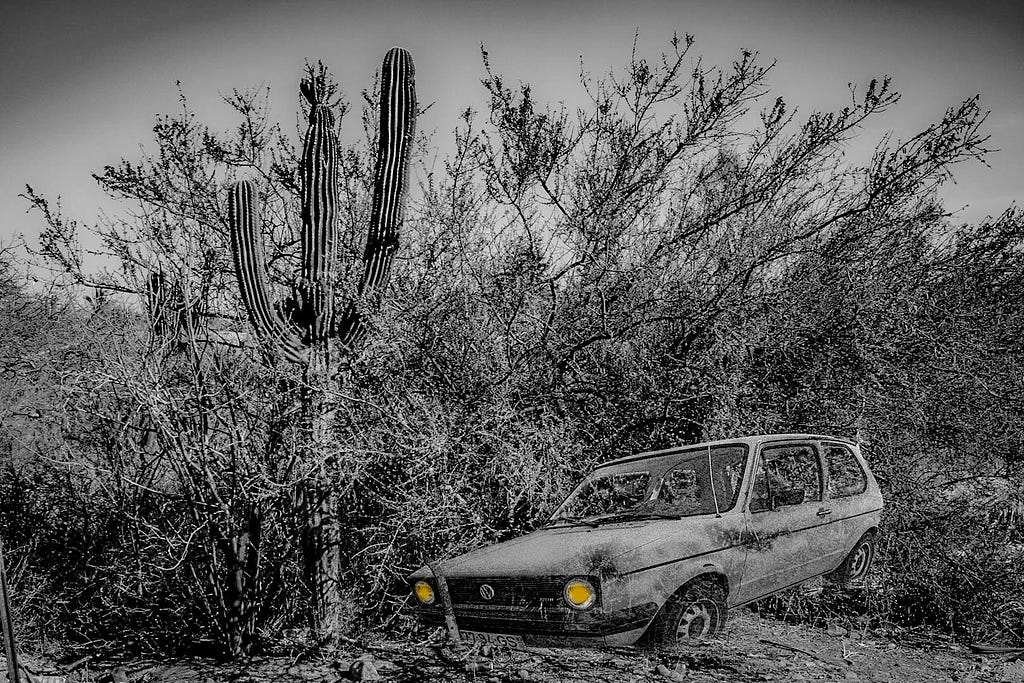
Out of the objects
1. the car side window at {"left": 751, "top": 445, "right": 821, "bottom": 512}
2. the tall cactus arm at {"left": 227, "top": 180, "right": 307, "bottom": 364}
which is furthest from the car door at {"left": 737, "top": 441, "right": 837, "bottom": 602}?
the tall cactus arm at {"left": 227, "top": 180, "right": 307, "bottom": 364}

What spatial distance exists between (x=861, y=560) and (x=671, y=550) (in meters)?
1.70

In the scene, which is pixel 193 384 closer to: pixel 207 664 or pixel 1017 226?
pixel 207 664

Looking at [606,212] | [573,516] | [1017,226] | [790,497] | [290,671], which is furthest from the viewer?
[606,212]

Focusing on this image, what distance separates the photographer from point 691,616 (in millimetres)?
3256

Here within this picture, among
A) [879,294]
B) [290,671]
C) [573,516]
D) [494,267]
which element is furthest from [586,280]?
[290,671]

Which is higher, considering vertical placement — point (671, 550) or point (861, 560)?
point (671, 550)

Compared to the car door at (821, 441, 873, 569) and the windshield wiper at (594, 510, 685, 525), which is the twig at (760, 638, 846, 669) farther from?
the windshield wiper at (594, 510, 685, 525)

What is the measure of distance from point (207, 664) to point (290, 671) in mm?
718

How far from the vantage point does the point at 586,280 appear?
709cm

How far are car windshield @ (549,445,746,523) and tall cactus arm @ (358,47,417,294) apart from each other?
11.6 feet

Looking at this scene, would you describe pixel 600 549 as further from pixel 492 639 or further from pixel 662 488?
pixel 662 488

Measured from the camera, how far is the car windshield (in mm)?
3816

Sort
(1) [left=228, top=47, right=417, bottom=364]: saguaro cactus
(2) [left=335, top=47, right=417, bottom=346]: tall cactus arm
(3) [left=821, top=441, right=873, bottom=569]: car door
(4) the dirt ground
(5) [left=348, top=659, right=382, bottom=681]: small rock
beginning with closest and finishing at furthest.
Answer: (4) the dirt ground → (3) [left=821, top=441, right=873, bottom=569]: car door → (5) [left=348, top=659, right=382, bottom=681]: small rock → (1) [left=228, top=47, right=417, bottom=364]: saguaro cactus → (2) [left=335, top=47, right=417, bottom=346]: tall cactus arm

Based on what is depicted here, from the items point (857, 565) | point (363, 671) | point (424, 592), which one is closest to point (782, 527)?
point (857, 565)
